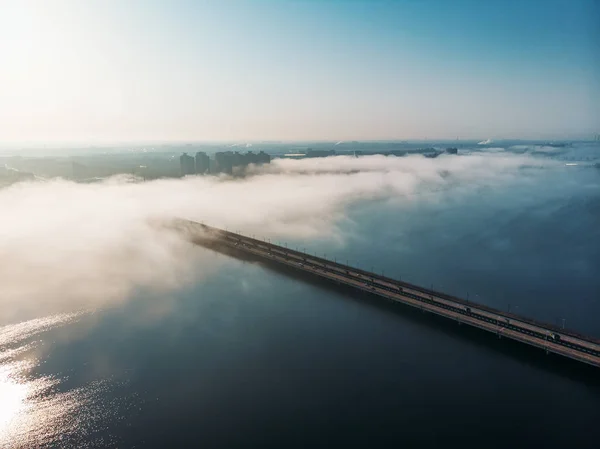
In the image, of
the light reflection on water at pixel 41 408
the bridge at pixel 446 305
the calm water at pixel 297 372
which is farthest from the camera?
the bridge at pixel 446 305

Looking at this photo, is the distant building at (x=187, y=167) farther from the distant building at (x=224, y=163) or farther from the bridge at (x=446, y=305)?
the bridge at (x=446, y=305)

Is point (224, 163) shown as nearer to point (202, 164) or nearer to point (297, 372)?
point (202, 164)

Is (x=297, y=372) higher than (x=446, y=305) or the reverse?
the reverse

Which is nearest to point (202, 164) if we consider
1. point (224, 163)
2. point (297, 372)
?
point (224, 163)

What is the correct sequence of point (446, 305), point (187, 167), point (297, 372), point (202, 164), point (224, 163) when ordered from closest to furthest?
1. point (297, 372)
2. point (446, 305)
3. point (202, 164)
4. point (187, 167)
5. point (224, 163)

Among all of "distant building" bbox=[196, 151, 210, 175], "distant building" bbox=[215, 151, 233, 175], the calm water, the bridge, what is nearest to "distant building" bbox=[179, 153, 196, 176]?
"distant building" bbox=[196, 151, 210, 175]

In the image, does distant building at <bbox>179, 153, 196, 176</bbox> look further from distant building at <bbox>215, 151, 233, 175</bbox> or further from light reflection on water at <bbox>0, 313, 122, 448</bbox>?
light reflection on water at <bbox>0, 313, 122, 448</bbox>

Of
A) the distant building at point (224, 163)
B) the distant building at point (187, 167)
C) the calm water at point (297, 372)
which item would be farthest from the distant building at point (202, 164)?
the calm water at point (297, 372)
